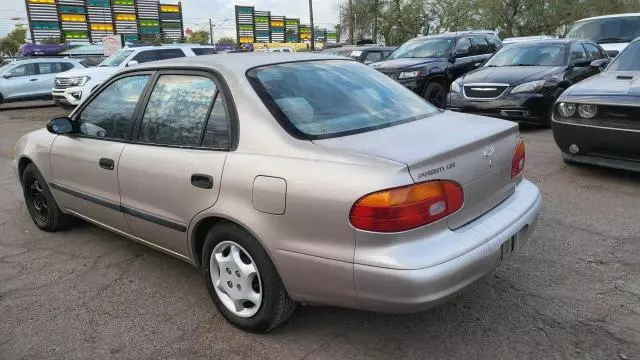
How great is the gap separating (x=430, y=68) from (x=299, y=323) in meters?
7.89

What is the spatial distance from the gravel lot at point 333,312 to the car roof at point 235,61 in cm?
147

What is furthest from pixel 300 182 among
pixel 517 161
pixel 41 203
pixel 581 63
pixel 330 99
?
pixel 581 63

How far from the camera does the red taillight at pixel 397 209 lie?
2.28 m

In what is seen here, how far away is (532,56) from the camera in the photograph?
9.09 meters

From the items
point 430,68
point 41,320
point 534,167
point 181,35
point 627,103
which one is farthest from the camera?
point 181,35

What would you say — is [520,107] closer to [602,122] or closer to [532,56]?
[532,56]

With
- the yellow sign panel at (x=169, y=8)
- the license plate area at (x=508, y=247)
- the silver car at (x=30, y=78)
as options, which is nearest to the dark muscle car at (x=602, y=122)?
the license plate area at (x=508, y=247)

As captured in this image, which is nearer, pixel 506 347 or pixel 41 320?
pixel 506 347

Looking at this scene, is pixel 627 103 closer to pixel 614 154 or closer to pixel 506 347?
pixel 614 154

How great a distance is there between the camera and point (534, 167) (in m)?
6.19

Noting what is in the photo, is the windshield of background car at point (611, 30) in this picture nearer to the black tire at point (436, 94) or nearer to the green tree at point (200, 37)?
the black tire at point (436, 94)

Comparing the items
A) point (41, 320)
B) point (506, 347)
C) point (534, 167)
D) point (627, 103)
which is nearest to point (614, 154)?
point (627, 103)

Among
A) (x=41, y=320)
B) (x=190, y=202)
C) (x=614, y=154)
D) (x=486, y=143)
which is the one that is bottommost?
(x=41, y=320)

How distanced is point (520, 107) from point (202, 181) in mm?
6323
